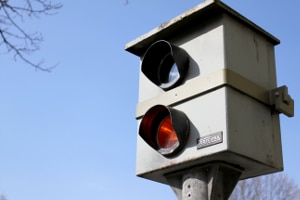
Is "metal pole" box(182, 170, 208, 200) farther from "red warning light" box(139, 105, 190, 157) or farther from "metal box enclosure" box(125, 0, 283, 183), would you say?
"red warning light" box(139, 105, 190, 157)

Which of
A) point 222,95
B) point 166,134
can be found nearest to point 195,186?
point 166,134

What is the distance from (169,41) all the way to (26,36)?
1.00 metres

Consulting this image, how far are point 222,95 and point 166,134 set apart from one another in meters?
0.49

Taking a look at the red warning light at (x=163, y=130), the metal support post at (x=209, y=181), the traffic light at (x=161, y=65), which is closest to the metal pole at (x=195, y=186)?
the metal support post at (x=209, y=181)

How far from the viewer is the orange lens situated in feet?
9.75

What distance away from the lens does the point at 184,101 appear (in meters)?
2.94

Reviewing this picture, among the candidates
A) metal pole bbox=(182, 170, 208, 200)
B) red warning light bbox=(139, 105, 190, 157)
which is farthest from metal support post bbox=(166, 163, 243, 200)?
red warning light bbox=(139, 105, 190, 157)

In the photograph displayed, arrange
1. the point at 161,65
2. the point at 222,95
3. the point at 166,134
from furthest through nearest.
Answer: the point at 161,65 < the point at 166,134 < the point at 222,95

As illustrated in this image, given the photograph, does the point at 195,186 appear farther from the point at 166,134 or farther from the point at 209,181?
the point at 166,134

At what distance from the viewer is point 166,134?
9.96 ft

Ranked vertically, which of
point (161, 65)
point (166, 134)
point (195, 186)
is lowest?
point (195, 186)

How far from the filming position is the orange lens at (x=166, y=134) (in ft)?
9.75

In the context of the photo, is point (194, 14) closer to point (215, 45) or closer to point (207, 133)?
point (215, 45)

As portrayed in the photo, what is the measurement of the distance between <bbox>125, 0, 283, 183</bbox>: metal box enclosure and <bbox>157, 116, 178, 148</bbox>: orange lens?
0.08 m
